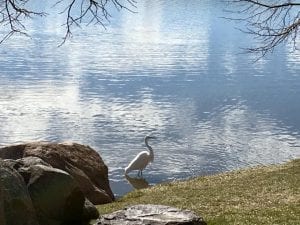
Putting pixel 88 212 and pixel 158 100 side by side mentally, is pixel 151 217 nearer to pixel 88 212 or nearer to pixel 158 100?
pixel 88 212

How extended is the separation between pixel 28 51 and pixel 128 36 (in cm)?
1584

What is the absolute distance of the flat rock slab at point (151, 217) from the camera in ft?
32.7

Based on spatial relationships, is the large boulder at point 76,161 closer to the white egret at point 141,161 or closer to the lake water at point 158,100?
the lake water at point 158,100

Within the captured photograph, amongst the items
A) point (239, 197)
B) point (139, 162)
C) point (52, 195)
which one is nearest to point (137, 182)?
point (139, 162)

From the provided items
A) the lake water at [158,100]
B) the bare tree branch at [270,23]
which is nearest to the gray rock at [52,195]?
the bare tree branch at [270,23]

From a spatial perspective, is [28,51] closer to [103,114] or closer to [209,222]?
[103,114]

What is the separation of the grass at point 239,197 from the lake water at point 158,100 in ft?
18.0

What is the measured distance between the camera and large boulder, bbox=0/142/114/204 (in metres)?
18.7

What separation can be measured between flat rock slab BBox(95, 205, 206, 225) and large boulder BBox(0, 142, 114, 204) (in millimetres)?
7620

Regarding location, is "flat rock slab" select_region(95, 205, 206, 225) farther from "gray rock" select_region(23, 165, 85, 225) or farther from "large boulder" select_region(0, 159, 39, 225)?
"large boulder" select_region(0, 159, 39, 225)

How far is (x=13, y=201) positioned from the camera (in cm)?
855

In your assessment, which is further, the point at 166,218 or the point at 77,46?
the point at 77,46

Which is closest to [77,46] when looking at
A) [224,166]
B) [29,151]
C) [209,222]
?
[224,166]

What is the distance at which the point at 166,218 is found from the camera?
33.1 ft
